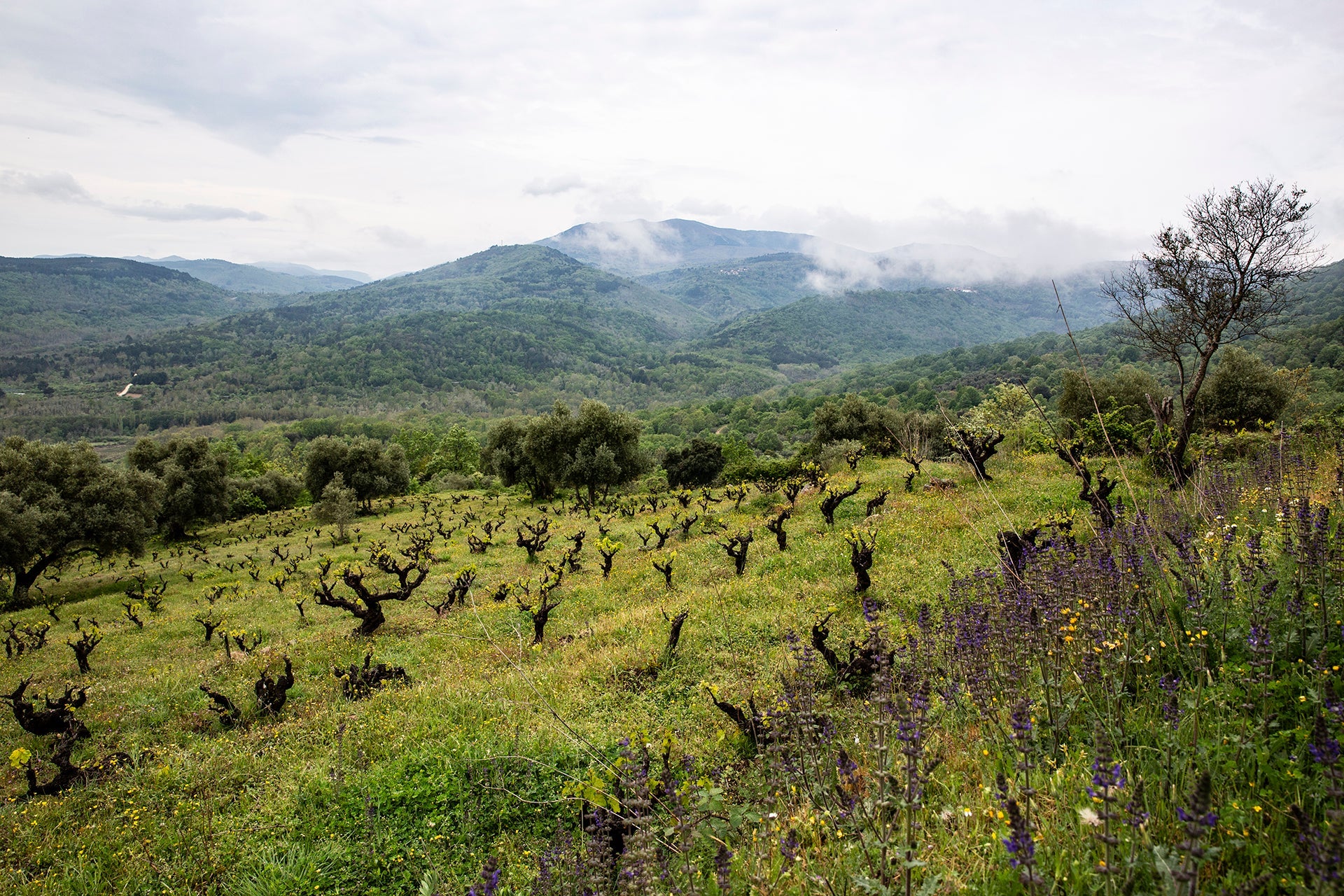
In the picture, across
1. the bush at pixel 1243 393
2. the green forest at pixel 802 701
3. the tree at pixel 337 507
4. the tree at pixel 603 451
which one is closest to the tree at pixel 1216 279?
the green forest at pixel 802 701

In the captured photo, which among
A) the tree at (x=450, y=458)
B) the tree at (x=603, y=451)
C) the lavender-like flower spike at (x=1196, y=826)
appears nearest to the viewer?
the lavender-like flower spike at (x=1196, y=826)

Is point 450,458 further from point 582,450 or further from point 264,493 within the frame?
point 582,450

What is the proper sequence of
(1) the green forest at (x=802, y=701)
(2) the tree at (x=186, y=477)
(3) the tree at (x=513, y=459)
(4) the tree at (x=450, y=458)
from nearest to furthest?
(1) the green forest at (x=802, y=701) → (2) the tree at (x=186, y=477) → (3) the tree at (x=513, y=459) → (4) the tree at (x=450, y=458)

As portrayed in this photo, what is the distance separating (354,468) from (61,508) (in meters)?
20.9

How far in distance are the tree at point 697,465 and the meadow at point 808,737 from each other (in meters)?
35.8

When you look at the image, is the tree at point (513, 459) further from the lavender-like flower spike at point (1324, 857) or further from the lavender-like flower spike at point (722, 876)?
the lavender-like flower spike at point (1324, 857)

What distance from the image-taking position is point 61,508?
3003 cm

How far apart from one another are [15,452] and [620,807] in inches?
1685

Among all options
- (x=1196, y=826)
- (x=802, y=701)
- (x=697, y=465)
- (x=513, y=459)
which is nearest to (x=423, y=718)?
(x=802, y=701)

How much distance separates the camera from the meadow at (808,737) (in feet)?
10.5

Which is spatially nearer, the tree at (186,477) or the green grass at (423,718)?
the green grass at (423,718)

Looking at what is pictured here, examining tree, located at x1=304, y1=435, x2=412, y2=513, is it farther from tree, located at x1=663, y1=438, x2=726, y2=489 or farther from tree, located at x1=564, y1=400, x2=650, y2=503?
tree, located at x1=663, y1=438, x2=726, y2=489

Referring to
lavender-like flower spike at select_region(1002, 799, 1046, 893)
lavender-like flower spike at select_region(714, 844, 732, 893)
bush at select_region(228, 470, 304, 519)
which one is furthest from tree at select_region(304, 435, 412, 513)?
lavender-like flower spike at select_region(1002, 799, 1046, 893)

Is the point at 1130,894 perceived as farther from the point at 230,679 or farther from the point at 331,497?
the point at 331,497
